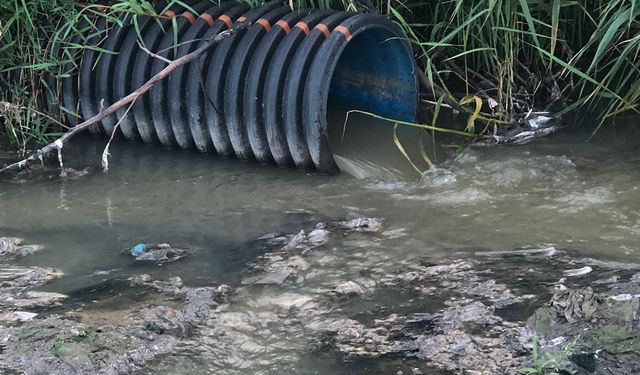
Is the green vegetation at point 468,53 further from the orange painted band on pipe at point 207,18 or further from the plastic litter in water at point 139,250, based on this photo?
the plastic litter in water at point 139,250

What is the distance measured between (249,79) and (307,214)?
3.08ft

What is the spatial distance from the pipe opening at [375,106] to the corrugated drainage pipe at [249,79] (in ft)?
0.04

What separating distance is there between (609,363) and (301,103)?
2340 mm

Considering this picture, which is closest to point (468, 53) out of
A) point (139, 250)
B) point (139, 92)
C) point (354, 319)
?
point (139, 92)

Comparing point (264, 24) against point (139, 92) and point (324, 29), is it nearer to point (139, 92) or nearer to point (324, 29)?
point (324, 29)

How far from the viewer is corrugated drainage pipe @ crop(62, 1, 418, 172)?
451cm

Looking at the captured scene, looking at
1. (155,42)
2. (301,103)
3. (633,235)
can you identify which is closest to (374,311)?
(633,235)

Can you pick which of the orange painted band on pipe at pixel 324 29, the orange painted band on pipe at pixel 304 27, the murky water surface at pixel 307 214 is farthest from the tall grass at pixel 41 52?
the orange painted band on pipe at pixel 324 29

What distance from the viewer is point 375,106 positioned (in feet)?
17.9

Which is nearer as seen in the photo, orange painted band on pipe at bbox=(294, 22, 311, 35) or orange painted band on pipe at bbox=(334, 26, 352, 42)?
orange painted band on pipe at bbox=(334, 26, 352, 42)

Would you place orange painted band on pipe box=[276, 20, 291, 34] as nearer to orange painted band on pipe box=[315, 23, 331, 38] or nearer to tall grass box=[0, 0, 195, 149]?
orange painted band on pipe box=[315, 23, 331, 38]

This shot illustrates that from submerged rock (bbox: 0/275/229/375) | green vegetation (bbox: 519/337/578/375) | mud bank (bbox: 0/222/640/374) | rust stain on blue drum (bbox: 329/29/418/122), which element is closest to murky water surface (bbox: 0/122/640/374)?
mud bank (bbox: 0/222/640/374)

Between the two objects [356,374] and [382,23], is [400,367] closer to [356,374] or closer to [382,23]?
[356,374]

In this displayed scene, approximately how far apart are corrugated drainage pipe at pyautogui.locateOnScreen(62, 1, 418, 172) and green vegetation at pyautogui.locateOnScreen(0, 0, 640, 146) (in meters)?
0.15
